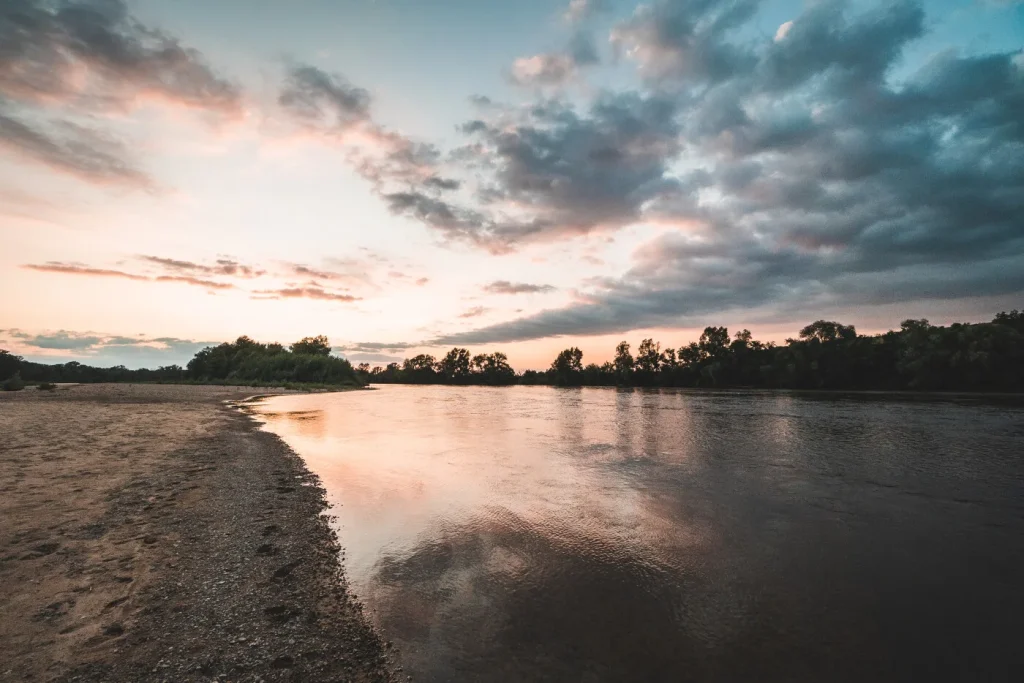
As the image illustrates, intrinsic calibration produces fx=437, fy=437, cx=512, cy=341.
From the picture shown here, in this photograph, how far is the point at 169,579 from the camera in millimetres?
7250

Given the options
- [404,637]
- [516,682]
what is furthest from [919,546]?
[404,637]

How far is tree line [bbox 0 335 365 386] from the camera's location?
13825 cm

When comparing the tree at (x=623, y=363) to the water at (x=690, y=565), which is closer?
the water at (x=690, y=565)

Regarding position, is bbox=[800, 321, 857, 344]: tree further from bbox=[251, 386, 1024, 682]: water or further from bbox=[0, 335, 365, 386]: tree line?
bbox=[0, 335, 365, 386]: tree line

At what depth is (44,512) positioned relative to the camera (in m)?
9.86

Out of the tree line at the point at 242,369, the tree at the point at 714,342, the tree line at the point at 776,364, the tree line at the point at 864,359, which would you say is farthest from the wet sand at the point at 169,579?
the tree at the point at 714,342

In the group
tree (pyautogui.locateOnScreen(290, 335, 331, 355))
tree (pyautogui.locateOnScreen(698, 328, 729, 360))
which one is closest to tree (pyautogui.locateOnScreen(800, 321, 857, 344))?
tree (pyautogui.locateOnScreen(698, 328, 729, 360))

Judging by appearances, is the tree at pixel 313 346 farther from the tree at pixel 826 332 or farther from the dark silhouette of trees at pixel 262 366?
the tree at pixel 826 332

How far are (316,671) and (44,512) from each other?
31.1 feet

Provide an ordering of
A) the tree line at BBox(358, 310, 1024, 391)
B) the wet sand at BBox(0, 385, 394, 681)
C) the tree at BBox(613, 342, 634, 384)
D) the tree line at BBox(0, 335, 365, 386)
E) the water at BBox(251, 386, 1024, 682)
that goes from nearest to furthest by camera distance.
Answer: the wet sand at BBox(0, 385, 394, 681) → the water at BBox(251, 386, 1024, 682) → the tree line at BBox(358, 310, 1024, 391) → the tree line at BBox(0, 335, 365, 386) → the tree at BBox(613, 342, 634, 384)

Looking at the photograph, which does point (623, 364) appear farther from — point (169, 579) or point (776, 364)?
point (169, 579)

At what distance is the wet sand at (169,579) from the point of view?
521cm

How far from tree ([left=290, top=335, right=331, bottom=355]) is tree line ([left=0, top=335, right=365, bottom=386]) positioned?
9233 millimetres

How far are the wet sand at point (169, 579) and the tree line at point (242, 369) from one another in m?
128
